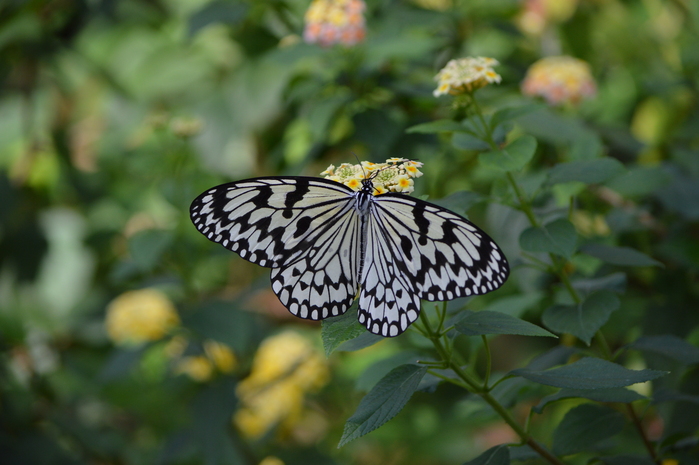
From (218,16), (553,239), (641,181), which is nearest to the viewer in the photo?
(553,239)

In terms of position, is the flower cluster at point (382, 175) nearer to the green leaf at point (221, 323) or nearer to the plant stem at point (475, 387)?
the plant stem at point (475, 387)

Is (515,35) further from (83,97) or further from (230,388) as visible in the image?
(83,97)

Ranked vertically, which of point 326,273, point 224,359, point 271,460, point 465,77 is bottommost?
point 271,460

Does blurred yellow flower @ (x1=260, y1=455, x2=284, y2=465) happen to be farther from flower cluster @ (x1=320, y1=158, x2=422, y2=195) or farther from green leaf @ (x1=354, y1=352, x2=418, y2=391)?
flower cluster @ (x1=320, y1=158, x2=422, y2=195)

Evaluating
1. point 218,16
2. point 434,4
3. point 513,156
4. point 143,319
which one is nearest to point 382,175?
point 513,156

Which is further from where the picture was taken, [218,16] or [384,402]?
[218,16]

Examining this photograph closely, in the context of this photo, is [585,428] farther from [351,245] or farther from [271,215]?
[271,215]
